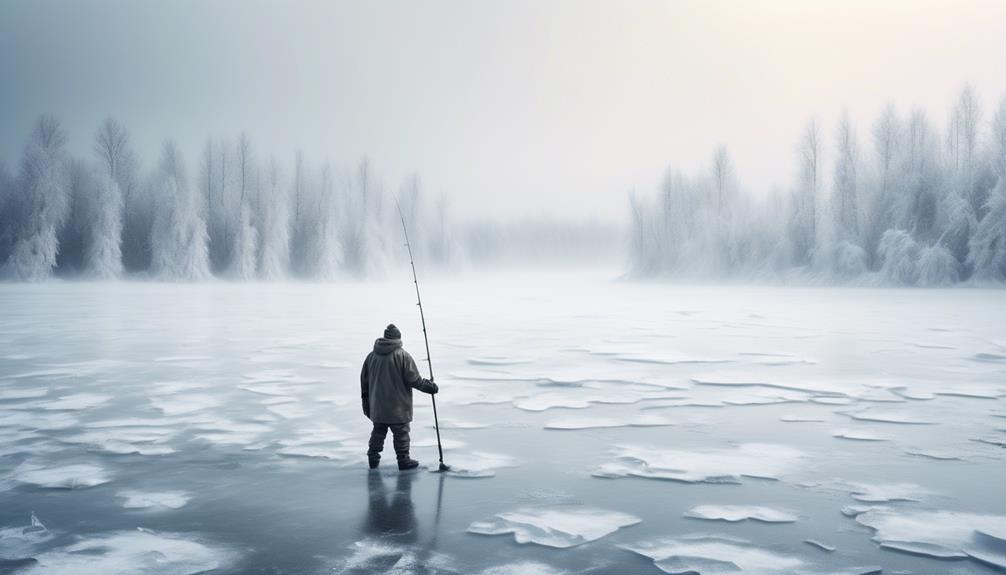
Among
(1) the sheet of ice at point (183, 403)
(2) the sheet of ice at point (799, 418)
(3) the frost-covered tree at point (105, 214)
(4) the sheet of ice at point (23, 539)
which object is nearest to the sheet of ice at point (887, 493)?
(2) the sheet of ice at point (799, 418)

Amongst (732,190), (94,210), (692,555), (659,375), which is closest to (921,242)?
(732,190)

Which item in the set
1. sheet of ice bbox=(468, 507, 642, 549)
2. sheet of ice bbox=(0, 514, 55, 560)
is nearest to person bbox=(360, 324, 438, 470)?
sheet of ice bbox=(468, 507, 642, 549)

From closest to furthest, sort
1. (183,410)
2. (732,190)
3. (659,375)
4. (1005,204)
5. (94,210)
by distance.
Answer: (183,410) < (659,375) < (1005,204) < (94,210) < (732,190)

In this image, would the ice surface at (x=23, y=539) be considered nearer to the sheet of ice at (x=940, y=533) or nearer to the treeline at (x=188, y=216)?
the sheet of ice at (x=940, y=533)

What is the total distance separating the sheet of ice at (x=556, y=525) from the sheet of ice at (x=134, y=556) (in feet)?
5.42

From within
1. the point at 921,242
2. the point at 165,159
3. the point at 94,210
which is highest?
the point at 165,159

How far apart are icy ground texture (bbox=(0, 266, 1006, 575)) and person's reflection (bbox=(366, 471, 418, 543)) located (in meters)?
0.02

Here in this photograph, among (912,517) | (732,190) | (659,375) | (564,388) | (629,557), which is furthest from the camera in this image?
(732,190)

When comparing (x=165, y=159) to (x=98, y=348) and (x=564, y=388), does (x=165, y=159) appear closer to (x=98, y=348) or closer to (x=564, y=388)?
(x=98, y=348)

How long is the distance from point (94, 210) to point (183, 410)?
215ft

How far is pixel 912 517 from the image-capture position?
5297 mm

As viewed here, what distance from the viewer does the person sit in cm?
659

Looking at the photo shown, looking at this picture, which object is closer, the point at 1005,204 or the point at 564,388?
the point at 564,388

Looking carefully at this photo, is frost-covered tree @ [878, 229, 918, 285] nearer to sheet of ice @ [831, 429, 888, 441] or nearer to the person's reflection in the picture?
sheet of ice @ [831, 429, 888, 441]
